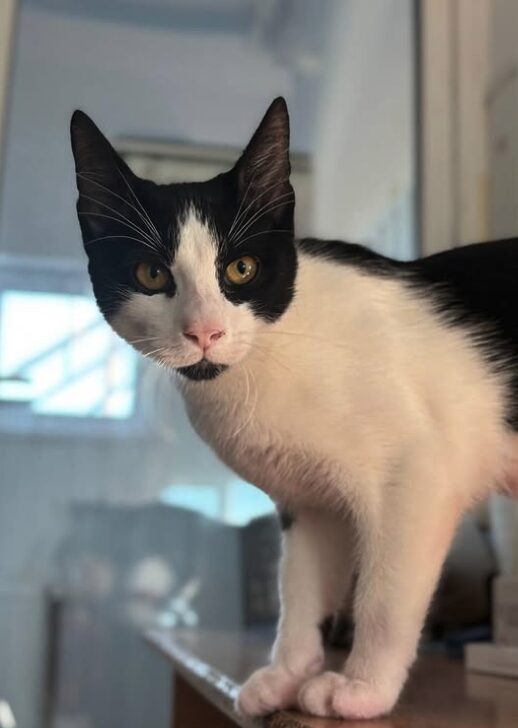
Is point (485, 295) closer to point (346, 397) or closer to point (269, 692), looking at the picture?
point (346, 397)

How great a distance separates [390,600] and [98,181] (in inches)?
14.5

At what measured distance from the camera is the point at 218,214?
621mm

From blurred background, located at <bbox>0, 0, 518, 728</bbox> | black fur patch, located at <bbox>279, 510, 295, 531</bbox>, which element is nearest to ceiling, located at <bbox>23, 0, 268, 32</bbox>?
blurred background, located at <bbox>0, 0, 518, 728</bbox>

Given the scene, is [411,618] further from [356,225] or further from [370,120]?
[370,120]

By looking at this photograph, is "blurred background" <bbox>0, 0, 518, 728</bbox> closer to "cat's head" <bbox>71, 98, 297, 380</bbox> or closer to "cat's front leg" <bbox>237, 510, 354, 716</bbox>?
"cat's front leg" <bbox>237, 510, 354, 716</bbox>

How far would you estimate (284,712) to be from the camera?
0.63 metres

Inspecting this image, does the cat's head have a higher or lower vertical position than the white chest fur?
higher

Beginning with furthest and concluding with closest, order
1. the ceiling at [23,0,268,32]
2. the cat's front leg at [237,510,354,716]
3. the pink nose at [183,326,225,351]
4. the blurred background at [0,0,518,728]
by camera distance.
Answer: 1. the ceiling at [23,0,268,32]
2. the blurred background at [0,0,518,728]
3. the cat's front leg at [237,510,354,716]
4. the pink nose at [183,326,225,351]

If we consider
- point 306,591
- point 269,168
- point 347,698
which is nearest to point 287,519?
point 306,591

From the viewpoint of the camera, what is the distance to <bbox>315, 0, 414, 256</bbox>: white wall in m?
1.51

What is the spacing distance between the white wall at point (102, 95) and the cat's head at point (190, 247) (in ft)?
2.74

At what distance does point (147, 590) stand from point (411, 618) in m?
0.86

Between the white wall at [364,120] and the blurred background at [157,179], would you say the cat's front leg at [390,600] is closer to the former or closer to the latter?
the blurred background at [157,179]

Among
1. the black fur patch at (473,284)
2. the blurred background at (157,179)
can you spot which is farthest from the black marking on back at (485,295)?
the blurred background at (157,179)
